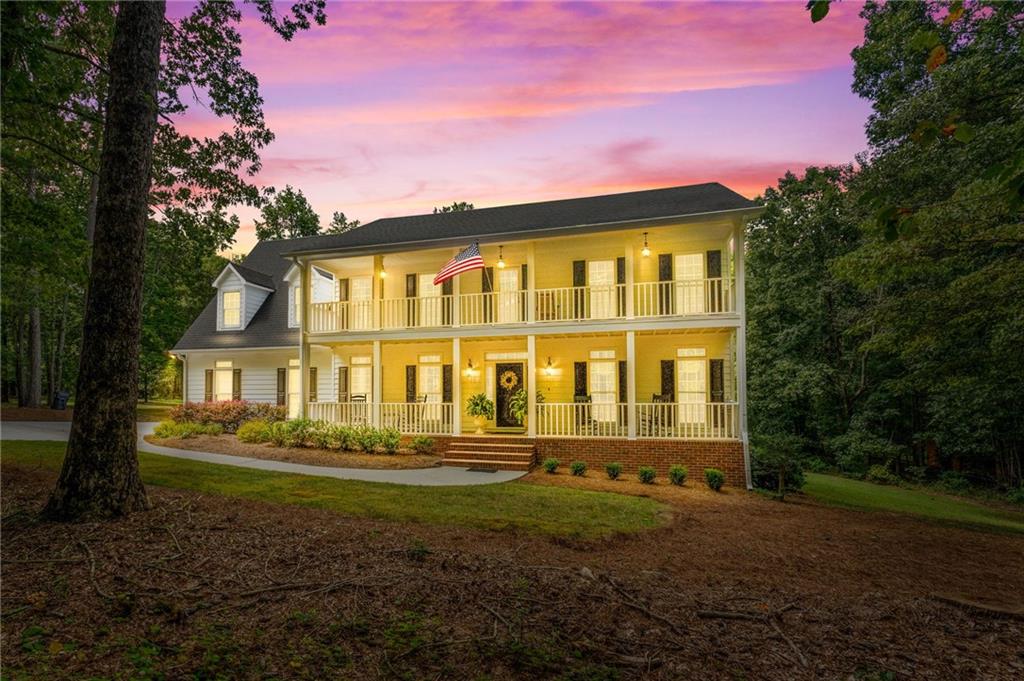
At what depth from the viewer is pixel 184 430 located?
1558 cm

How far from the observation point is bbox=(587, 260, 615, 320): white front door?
13.6 m

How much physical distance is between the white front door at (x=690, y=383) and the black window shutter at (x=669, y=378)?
4.5 inches

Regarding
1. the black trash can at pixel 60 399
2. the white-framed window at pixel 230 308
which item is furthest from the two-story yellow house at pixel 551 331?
the black trash can at pixel 60 399

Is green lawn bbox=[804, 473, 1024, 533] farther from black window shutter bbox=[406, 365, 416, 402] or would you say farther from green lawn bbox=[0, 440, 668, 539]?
black window shutter bbox=[406, 365, 416, 402]

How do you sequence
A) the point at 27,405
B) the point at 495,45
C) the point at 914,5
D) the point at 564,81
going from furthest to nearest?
the point at 27,405 < the point at 914,5 < the point at 564,81 < the point at 495,45

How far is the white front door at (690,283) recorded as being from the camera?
13.3 meters

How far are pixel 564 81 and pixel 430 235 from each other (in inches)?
249

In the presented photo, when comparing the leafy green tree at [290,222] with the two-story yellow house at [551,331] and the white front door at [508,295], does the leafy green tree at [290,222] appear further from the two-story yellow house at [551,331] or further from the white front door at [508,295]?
the white front door at [508,295]

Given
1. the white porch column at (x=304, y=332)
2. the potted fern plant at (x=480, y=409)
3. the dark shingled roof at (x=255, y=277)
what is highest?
the dark shingled roof at (x=255, y=277)

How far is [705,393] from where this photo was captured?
14422 millimetres

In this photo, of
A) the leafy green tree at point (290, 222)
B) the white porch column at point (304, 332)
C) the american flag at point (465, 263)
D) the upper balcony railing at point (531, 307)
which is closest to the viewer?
the american flag at point (465, 263)

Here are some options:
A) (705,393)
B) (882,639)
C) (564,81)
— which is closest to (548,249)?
(564,81)

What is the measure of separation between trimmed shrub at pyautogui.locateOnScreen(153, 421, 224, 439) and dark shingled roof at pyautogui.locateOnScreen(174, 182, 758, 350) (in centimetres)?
381

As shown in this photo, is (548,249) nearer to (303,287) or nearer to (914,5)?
(303,287)
